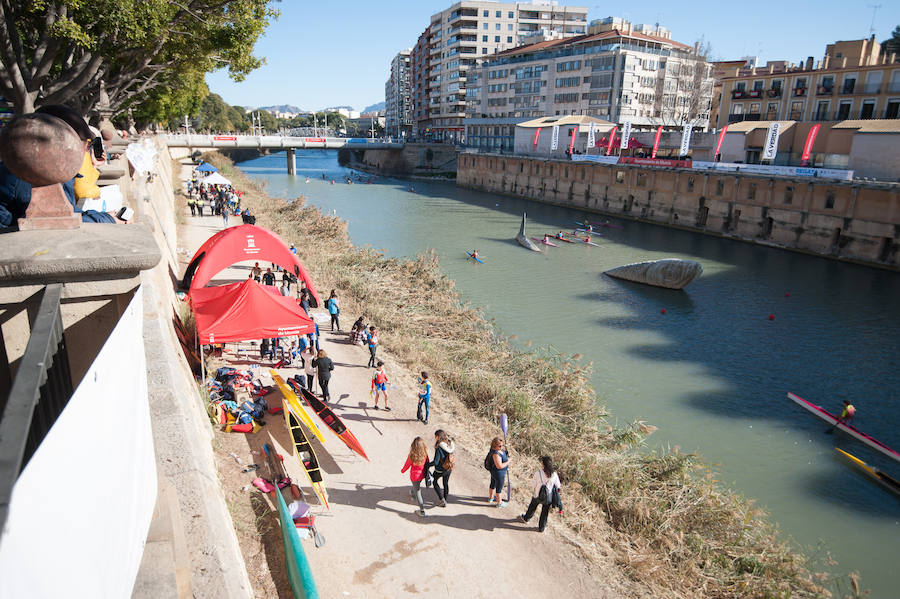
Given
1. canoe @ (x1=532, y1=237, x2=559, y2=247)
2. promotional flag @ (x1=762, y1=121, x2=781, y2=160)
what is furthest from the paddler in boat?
promotional flag @ (x1=762, y1=121, x2=781, y2=160)

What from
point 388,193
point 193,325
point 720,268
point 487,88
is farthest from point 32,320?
point 487,88

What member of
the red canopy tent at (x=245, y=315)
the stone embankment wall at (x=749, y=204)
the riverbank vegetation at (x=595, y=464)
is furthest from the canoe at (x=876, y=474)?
A: the stone embankment wall at (x=749, y=204)

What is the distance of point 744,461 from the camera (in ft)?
46.4

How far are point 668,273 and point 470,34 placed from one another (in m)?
92.5

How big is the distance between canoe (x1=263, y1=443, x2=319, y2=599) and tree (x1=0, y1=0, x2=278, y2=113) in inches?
491

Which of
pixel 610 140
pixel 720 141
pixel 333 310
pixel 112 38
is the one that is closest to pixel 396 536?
pixel 333 310

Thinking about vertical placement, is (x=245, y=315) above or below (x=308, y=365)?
above

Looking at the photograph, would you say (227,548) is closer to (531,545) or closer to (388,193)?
(531,545)

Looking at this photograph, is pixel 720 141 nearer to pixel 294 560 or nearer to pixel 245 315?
pixel 245 315

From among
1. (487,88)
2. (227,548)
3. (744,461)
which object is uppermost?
(487,88)

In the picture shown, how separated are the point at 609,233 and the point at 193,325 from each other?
38.6 meters

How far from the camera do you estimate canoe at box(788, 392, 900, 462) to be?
14250 millimetres

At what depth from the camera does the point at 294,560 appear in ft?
23.0

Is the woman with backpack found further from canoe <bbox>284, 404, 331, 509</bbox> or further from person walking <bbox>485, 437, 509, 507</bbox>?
person walking <bbox>485, 437, 509, 507</bbox>
